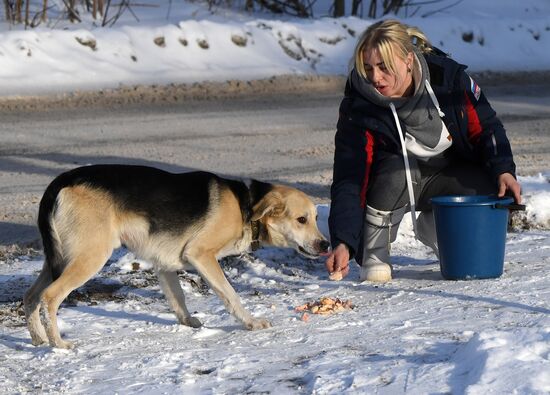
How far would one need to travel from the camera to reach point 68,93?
1426 cm

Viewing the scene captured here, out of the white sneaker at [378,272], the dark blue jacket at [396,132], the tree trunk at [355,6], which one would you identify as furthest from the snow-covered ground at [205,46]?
the white sneaker at [378,272]

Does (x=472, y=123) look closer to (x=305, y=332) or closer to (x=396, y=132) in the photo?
(x=396, y=132)

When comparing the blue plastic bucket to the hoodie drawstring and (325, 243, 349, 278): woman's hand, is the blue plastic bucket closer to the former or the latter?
the hoodie drawstring

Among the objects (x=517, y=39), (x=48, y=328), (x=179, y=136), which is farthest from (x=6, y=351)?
(x=517, y=39)

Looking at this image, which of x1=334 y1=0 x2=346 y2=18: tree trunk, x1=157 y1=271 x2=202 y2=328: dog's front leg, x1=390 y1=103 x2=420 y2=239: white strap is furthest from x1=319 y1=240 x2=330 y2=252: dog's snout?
x1=334 y1=0 x2=346 y2=18: tree trunk

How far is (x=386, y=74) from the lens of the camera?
6168 millimetres

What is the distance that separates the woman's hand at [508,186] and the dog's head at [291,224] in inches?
41.3

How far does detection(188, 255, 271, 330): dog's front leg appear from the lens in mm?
5645

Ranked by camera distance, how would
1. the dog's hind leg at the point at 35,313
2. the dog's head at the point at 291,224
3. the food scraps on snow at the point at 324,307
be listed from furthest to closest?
the dog's head at the point at 291,224 → the food scraps on snow at the point at 324,307 → the dog's hind leg at the point at 35,313

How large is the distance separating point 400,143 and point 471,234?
673 millimetres

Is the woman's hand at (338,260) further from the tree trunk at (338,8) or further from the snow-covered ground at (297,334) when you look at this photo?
the tree trunk at (338,8)

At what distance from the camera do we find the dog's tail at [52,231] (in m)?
5.52


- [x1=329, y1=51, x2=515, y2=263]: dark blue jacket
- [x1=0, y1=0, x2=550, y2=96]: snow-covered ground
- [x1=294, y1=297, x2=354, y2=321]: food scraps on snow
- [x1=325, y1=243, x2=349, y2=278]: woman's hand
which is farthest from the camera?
[x1=0, y1=0, x2=550, y2=96]: snow-covered ground

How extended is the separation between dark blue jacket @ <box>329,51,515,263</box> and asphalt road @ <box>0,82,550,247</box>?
2.29 meters
